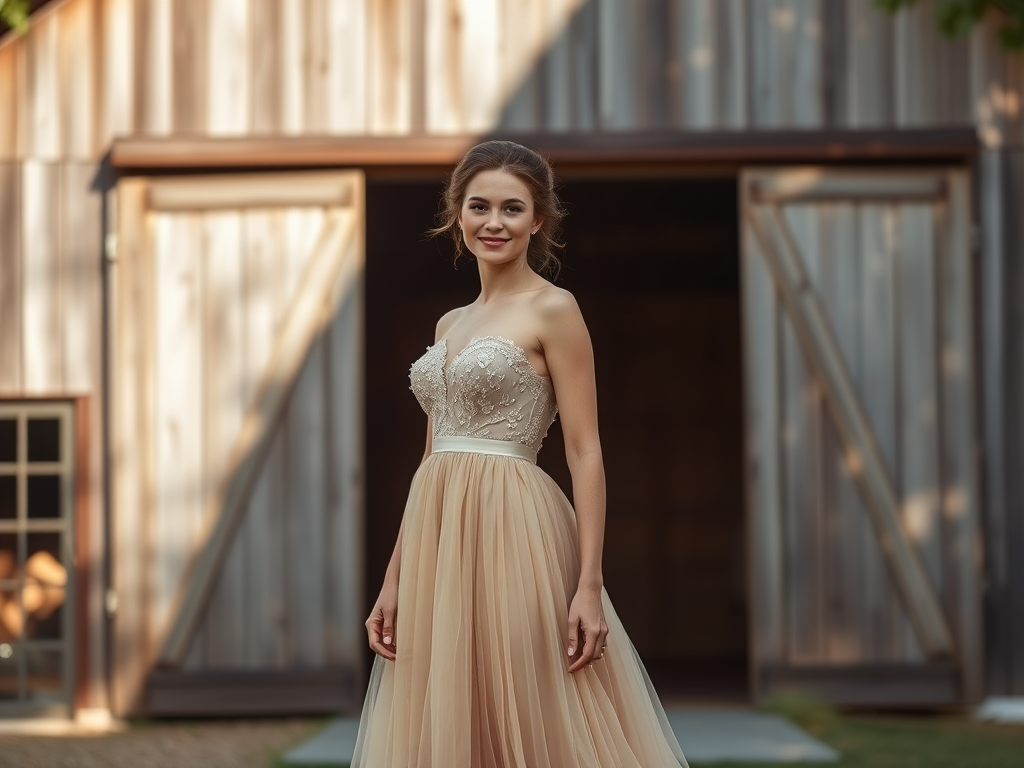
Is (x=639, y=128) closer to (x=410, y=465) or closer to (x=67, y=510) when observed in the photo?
(x=67, y=510)

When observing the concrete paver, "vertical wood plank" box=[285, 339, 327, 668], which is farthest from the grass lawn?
"vertical wood plank" box=[285, 339, 327, 668]

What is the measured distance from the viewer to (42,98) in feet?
22.7

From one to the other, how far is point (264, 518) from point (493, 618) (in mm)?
4142

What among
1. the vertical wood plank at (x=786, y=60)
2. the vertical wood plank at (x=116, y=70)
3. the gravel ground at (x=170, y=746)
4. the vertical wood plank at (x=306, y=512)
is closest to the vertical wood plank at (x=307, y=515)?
the vertical wood plank at (x=306, y=512)

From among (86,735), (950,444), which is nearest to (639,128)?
(950,444)

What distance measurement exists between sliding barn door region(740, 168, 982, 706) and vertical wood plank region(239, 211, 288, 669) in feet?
7.65

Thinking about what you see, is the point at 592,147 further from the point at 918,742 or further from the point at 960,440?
the point at 918,742

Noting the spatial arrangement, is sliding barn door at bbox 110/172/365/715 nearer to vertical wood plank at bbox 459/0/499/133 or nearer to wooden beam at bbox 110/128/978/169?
wooden beam at bbox 110/128/978/169

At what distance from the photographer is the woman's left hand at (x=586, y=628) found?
2729 millimetres

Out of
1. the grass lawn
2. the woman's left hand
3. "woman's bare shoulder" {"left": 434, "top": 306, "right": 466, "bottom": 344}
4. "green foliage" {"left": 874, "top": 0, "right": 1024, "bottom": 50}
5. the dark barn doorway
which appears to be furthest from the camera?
the dark barn doorway

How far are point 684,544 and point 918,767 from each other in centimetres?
535

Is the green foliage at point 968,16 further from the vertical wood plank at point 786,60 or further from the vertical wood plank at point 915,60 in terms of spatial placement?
the vertical wood plank at point 786,60

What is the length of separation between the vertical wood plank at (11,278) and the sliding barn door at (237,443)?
0.49m

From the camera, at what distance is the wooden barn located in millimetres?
6762
